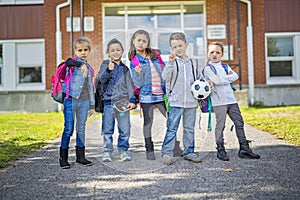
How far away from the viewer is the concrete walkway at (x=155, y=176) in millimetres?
3092

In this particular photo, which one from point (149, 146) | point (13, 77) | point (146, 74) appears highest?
point (13, 77)

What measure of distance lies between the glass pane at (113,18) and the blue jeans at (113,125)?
30.4ft

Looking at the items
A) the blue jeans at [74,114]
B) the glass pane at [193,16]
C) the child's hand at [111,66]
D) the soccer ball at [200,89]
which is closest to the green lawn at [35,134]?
the blue jeans at [74,114]

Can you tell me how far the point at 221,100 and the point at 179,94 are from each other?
71 centimetres

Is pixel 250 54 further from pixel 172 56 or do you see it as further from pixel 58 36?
pixel 172 56

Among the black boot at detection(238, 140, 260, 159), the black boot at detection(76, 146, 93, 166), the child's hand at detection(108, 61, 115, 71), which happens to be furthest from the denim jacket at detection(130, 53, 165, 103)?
the black boot at detection(238, 140, 260, 159)

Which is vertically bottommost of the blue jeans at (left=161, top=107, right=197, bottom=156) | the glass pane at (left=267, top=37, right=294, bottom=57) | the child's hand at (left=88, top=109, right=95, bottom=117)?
the blue jeans at (left=161, top=107, right=197, bottom=156)

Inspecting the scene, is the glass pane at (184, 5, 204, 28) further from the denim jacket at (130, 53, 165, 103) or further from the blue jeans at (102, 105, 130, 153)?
the denim jacket at (130, 53, 165, 103)

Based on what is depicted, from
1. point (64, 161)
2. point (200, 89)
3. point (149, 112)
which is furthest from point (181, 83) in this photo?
point (64, 161)

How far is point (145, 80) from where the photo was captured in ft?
11.8

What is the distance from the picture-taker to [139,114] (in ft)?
13.1

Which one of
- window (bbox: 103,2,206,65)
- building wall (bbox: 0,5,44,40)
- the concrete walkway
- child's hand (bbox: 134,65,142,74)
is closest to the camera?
the concrete walkway

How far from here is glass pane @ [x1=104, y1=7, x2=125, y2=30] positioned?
1299 centimetres

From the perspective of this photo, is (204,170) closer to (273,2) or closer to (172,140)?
(172,140)
